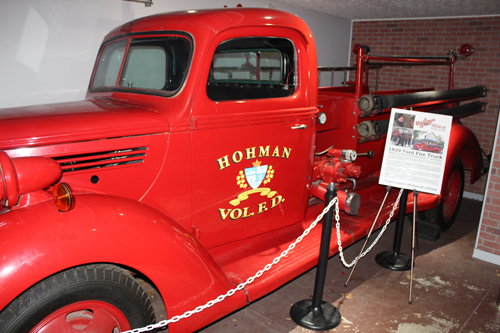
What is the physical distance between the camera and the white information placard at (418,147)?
123 inches

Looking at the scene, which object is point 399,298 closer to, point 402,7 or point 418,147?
point 418,147

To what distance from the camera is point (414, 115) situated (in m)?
3.14

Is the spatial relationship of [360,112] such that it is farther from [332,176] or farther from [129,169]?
[129,169]

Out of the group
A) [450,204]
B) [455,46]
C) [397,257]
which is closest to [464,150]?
[450,204]

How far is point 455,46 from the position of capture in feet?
21.5

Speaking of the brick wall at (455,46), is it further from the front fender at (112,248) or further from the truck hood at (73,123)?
the truck hood at (73,123)

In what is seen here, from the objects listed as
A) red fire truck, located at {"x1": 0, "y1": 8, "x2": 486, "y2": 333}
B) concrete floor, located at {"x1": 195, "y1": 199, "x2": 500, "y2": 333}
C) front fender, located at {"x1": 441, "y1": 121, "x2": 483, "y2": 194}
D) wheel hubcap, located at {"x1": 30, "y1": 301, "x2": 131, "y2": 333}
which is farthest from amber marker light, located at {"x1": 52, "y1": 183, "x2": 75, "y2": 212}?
front fender, located at {"x1": 441, "y1": 121, "x2": 483, "y2": 194}

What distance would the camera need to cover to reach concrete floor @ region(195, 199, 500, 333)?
9.37 feet

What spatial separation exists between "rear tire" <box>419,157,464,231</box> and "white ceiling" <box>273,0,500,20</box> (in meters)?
2.64

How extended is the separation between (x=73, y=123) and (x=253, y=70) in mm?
1560

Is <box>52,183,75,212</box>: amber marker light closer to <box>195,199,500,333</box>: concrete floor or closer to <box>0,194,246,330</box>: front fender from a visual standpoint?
<box>0,194,246,330</box>: front fender

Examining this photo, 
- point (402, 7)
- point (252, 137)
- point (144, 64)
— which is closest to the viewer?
point (252, 137)

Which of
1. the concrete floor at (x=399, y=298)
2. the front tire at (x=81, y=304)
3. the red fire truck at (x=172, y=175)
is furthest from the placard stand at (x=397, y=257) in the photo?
the front tire at (x=81, y=304)

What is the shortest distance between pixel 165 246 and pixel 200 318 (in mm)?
496
